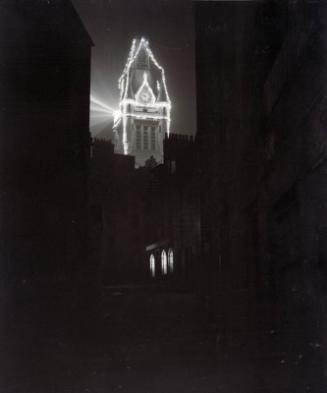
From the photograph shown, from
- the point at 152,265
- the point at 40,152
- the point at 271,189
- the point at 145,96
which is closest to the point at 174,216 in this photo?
the point at 152,265

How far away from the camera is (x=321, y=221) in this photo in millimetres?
5445

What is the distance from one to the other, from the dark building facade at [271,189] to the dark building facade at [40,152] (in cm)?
520

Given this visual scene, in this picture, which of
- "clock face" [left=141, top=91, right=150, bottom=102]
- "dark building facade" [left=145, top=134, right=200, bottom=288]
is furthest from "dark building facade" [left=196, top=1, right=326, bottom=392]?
"clock face" [left=141, top=91, right=150, bottom=102]

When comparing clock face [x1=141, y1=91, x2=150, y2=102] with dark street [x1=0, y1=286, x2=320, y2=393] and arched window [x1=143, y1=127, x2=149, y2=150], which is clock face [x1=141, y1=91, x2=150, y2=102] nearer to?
arched window [x1=143, y1=127, x2=149, y2=150]

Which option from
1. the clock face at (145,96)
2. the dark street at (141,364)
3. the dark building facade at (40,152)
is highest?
the clock face at (145,96)

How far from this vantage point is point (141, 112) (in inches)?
3263

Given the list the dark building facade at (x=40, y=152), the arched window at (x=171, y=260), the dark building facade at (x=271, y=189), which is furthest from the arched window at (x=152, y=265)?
the dark building facade at (x=40, y=152)

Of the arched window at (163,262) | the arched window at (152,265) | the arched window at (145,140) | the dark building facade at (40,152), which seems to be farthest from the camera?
the arched window at (145,140)

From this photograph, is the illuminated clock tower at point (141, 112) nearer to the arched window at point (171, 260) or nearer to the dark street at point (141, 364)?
the arched window at point (171, 260)

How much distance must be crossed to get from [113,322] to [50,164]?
202 inches

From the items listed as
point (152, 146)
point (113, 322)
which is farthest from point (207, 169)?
point (152, 146)

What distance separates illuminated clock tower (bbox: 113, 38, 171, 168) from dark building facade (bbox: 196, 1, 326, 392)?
59679mm

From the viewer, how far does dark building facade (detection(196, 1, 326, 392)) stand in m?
5.86

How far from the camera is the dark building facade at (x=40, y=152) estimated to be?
10.4 meters
